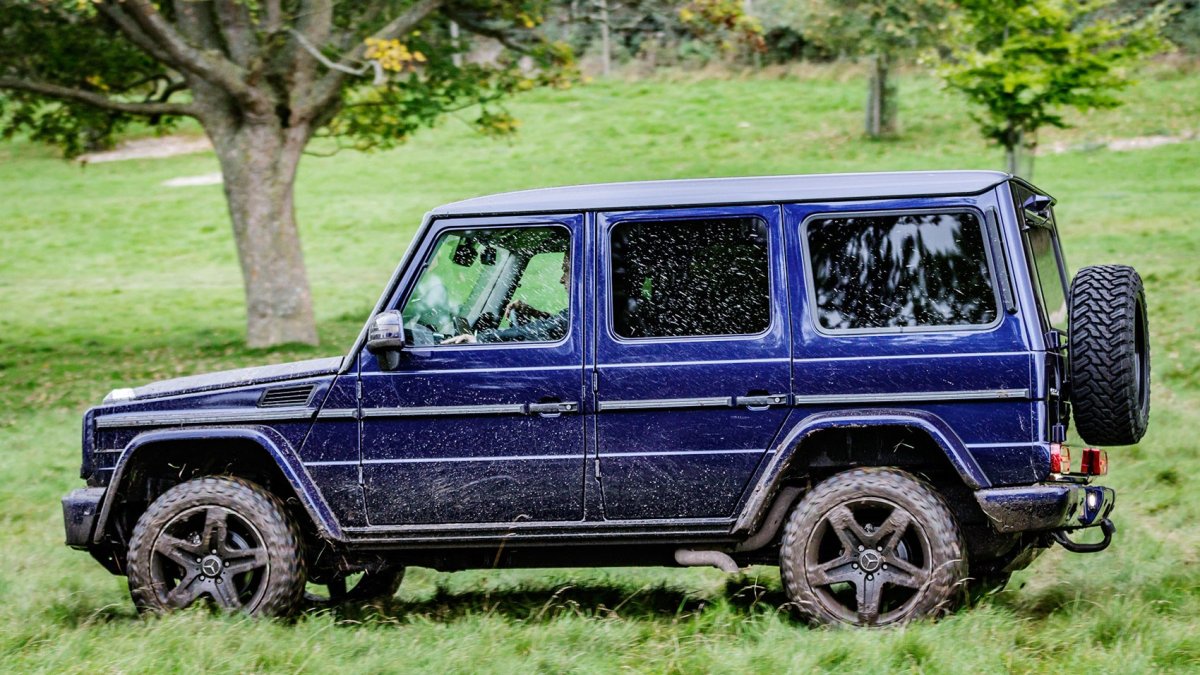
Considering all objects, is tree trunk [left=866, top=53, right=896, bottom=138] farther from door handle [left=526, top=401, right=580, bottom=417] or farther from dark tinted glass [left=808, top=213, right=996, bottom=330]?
door handle [left=526, top=401, right=580, bottom=417]

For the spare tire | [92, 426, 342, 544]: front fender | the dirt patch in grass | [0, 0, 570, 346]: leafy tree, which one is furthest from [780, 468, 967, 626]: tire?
the dirt patch in grass

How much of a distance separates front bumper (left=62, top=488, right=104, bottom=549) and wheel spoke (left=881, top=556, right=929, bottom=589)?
3.46 metres

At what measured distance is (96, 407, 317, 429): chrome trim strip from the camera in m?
5.73

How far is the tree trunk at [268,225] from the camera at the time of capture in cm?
1505

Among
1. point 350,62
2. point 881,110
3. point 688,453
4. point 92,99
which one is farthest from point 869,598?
point 881,110

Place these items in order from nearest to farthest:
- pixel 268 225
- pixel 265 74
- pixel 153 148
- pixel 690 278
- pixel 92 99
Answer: pixel 690 278, pixel 265 74, pixel 268 225, pixel 92 99, pixel 153 148

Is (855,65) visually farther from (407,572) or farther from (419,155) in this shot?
(407,572)

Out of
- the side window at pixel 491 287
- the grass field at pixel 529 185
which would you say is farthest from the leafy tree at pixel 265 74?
the side window at pixel 491 287

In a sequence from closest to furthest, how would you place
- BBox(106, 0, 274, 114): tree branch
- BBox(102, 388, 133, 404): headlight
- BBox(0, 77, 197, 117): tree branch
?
BBox(102, 388, 133, 404): headlight < BBox(106, 0, 274, 114): tree branch < BBox(0, 77, 197, 117): tree branch

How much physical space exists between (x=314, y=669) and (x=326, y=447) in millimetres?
1181

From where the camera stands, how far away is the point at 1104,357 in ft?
17.0

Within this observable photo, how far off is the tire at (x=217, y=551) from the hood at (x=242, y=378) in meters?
0.43

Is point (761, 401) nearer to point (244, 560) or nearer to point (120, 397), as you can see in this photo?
point (244, 560)

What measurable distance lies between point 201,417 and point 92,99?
11099 mm
